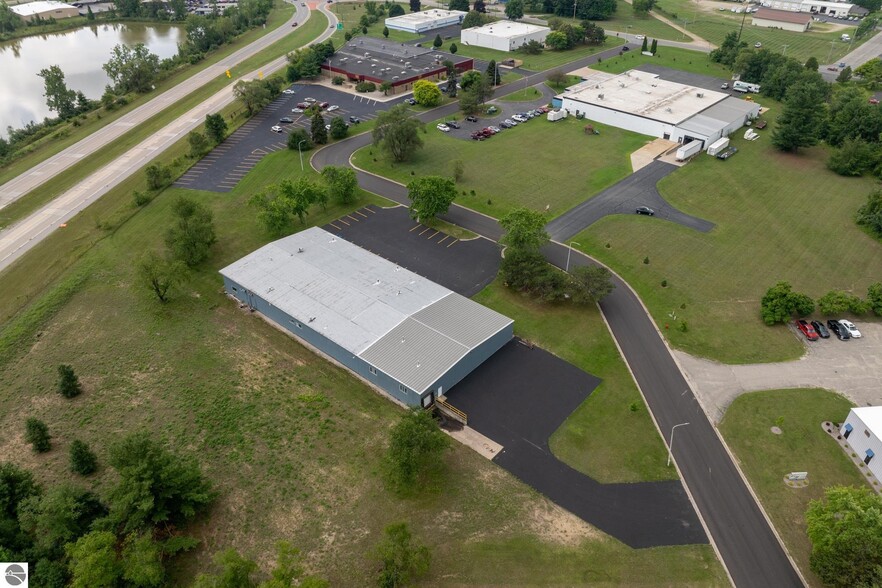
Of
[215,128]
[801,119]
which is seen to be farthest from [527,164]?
[215,128]

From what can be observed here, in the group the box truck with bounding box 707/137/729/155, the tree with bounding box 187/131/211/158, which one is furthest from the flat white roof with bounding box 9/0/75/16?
the box truck with bounding box 707/137/729/155

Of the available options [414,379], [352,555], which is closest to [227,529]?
[352,555]

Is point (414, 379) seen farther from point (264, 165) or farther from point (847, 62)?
point (847, 62)

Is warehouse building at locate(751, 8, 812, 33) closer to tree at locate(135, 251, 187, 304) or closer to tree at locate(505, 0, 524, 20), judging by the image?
tree at locate(505, 0, 524, 20)

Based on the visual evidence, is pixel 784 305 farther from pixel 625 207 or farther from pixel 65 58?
pixel 65 58

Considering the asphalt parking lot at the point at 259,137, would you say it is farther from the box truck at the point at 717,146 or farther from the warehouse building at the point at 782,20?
the warehouse building at the point at 782,20

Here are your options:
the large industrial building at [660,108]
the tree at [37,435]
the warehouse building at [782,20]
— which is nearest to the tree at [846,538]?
the tree at [37,435]
